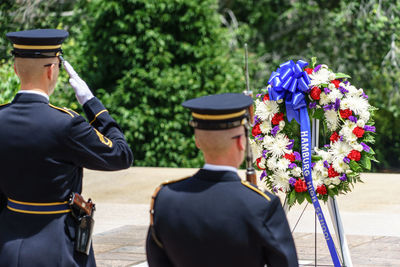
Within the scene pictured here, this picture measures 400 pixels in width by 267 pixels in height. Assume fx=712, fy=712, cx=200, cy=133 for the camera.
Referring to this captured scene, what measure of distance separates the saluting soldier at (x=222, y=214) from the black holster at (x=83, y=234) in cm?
72

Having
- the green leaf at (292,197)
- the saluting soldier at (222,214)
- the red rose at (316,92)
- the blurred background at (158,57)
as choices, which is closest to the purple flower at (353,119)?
the red rose at (316,92)

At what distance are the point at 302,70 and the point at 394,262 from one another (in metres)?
2.10

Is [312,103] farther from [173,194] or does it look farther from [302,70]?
[173,194]

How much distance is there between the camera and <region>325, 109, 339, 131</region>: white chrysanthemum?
4867mm

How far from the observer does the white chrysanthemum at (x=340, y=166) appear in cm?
483

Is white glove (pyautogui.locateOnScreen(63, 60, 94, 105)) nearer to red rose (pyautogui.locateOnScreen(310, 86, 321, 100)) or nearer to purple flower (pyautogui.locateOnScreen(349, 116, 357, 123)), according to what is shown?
red rose (pyautogui.locateOnScreen(310, 86, 321, 100))

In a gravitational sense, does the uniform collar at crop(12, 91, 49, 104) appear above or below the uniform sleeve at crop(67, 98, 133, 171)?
above

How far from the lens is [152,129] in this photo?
11.9 m

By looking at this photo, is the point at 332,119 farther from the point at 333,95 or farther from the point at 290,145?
the point at 290,145

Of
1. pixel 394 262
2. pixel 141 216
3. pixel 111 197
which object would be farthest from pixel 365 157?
pixel 111 197

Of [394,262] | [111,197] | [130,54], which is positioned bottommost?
[111,197]

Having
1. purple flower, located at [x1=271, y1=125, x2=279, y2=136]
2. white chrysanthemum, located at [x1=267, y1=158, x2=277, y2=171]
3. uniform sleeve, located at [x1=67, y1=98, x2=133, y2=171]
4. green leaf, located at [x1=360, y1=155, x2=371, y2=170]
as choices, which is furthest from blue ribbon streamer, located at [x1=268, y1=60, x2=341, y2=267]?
uniform sleeve, located at [x1=67, y1=98, x2=133, y2=171]

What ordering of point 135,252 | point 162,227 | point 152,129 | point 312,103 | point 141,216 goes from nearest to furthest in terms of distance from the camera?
point 162,227 < point 312,103 < point 135,252 < point 141,216 < point 152,129

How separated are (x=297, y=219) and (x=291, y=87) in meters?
3.43
